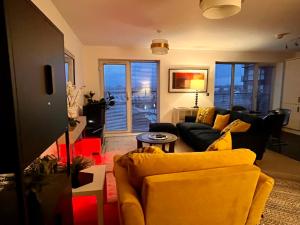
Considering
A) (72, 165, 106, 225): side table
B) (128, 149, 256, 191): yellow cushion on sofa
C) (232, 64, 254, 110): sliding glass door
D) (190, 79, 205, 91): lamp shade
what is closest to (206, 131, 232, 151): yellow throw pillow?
(128, 149, 256, 191): yellow cushion on sofa

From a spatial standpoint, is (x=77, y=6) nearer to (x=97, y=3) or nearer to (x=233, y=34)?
(x=97, y=3)

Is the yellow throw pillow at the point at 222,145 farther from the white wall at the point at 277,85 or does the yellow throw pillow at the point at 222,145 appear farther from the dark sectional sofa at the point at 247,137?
the white wall at the point at 277,85

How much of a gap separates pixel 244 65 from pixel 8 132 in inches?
256

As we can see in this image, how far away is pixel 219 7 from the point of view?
188 cm

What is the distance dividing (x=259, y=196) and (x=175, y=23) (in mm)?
2795

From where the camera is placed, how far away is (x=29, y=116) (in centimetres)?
78

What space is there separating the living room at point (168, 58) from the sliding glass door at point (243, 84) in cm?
3

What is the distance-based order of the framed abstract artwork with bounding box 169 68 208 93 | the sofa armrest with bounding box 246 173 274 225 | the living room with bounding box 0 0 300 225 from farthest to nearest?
1. the framed abstract artwork with bounding box 169 68 208 93
2. the living room with bounding box 0 0 300 225
3. the sofa armrest with bounding box 246 173 274 225

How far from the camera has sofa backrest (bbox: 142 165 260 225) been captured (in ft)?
4.14

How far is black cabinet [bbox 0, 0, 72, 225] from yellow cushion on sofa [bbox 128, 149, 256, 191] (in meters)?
0.51

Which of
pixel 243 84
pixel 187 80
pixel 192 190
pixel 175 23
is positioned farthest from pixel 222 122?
pixel 192 190

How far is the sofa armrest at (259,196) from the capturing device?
148 cm

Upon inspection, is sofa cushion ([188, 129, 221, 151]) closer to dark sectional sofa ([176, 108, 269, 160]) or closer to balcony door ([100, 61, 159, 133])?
dark sectional sofa ([176, 108, 269, 160])

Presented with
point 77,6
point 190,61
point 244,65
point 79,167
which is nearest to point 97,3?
point 77,6
